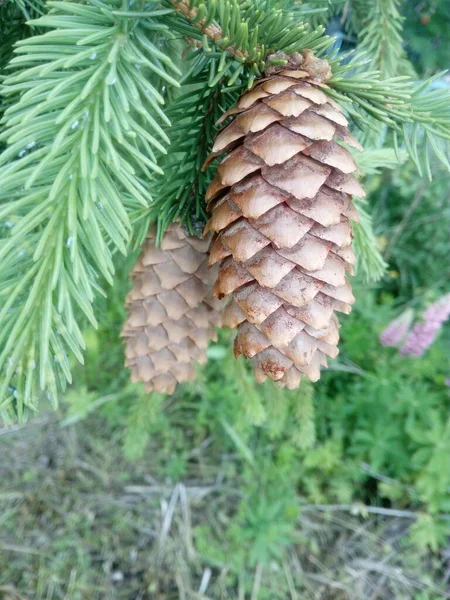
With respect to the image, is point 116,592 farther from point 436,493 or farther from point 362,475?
point 436,493

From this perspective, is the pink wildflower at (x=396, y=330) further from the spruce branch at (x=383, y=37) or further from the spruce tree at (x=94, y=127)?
the spruce tree at (x=94, y=127)

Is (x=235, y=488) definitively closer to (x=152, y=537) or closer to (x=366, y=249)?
(x=152, y=537)

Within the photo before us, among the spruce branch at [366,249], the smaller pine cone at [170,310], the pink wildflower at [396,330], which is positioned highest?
the spruce branch at [366,249]

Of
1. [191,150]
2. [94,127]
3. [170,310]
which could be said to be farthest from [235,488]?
[94,127]

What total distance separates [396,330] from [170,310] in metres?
1.05

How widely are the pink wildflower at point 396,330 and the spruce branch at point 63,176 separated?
1239 millimetres

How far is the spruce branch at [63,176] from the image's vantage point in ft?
1.08

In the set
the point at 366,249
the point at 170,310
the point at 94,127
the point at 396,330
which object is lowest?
the point at 396,330

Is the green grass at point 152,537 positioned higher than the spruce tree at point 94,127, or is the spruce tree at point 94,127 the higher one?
the spruce tree at point 94,127

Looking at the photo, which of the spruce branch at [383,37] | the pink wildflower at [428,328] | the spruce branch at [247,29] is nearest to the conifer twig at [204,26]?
the spruce branch at [247,29]

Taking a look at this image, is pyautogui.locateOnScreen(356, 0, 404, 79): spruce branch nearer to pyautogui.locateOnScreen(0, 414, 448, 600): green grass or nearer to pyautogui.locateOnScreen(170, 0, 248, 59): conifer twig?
pyautogui.locateOnScreen(170, 0, 248, 59): conifer twig

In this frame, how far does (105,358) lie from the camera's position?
159cm

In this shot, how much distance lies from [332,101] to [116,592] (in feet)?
4.44

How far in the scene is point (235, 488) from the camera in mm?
1492
